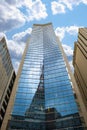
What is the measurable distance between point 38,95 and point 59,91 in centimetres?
667

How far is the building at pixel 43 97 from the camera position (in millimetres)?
66250

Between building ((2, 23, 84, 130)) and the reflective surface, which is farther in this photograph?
→ the reflective surface

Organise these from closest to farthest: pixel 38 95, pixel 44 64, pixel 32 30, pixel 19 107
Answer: pixel 19 107 → pixel 38 95 → pixel 44 64 → pixel 32 30

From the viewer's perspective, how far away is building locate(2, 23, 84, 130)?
217 ft

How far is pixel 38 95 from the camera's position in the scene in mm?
78625

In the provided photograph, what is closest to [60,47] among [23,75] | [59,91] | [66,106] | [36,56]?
[36,56]

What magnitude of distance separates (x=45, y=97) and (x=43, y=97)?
613 mm

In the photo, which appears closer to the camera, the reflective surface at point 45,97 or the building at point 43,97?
the building at point 43,97

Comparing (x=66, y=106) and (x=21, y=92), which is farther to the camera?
(x=21, y=92)

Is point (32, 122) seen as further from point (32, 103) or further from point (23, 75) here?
point (23, 75)

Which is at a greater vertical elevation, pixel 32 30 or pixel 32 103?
pixel 32 30

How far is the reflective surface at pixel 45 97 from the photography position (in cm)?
6638

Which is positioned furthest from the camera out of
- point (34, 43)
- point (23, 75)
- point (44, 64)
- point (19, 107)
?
point (34, 43)

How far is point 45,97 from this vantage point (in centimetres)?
7775
